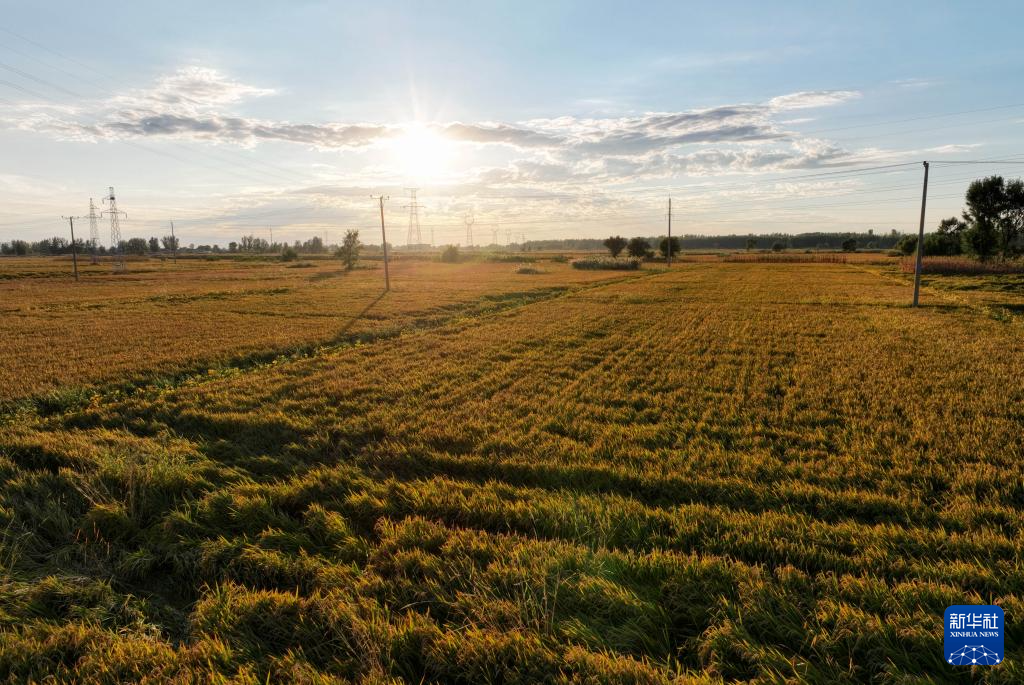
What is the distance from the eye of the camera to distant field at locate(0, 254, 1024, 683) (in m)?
4.25

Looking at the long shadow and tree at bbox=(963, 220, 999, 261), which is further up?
tree at bbox=(963, 220, 999, 261)

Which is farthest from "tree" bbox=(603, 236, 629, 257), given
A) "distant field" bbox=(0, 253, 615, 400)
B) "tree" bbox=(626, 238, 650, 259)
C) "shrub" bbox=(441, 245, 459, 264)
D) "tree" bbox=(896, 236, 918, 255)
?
"distant field" bbox=(0, 253, 615, 400)

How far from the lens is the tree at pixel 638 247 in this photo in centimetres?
11569

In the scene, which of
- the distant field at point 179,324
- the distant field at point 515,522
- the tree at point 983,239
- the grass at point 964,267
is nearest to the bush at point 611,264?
the grass at point 964,267

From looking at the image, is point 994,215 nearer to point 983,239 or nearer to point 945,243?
point 983,239

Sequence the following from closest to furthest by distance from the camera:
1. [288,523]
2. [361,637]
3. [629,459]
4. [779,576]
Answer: [361,637] → [779,576] → [288,523] → [629,459]

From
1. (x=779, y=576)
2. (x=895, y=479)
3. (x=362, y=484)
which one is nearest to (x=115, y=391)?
(x=362, y=484)

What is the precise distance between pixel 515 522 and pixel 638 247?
116m

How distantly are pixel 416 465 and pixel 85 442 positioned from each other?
6.19 metres

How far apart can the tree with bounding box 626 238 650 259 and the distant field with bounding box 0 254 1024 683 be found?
10383 cm

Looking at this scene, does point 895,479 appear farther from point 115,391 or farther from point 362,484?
point 115,391

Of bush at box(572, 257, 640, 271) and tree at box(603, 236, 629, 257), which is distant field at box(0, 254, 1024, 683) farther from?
tree at box(603, 236, 629, 257)

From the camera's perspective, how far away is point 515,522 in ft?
20.8

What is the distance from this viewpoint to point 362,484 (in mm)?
7438
